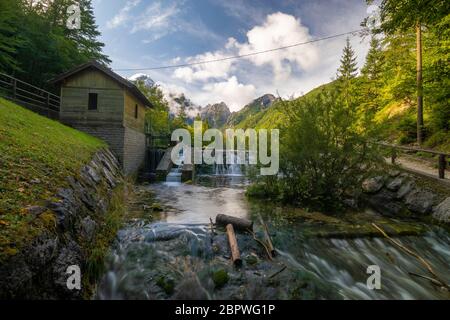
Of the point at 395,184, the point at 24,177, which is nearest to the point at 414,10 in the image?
the point at 395,184

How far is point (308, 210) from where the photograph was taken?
9031mm

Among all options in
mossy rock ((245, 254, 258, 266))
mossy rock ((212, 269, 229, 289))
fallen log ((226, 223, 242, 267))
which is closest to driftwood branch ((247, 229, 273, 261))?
mossy rock ((245, 254, 258, 266))

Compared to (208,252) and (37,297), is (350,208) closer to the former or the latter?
(208,252)

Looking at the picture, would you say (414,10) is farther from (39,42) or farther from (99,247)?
(39,42)

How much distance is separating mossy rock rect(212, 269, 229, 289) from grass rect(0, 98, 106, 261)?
A: 296 centimetres

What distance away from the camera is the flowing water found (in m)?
4.37

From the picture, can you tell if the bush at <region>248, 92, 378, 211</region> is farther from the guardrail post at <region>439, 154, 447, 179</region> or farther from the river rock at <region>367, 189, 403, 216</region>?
the guardrail post at <region>439, 154, 447, 179</region>

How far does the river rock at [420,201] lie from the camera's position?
8563 millimetres

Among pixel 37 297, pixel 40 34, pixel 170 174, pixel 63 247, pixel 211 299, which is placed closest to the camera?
pixel 37 297

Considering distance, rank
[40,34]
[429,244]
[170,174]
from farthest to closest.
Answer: [40,34] < [170,174] < [429,244]

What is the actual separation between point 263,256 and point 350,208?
18.9ft

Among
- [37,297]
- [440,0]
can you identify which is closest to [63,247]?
[37,297]

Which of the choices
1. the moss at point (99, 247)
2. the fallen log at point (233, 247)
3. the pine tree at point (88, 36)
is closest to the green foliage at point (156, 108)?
the pine tree at point (88, 36)
